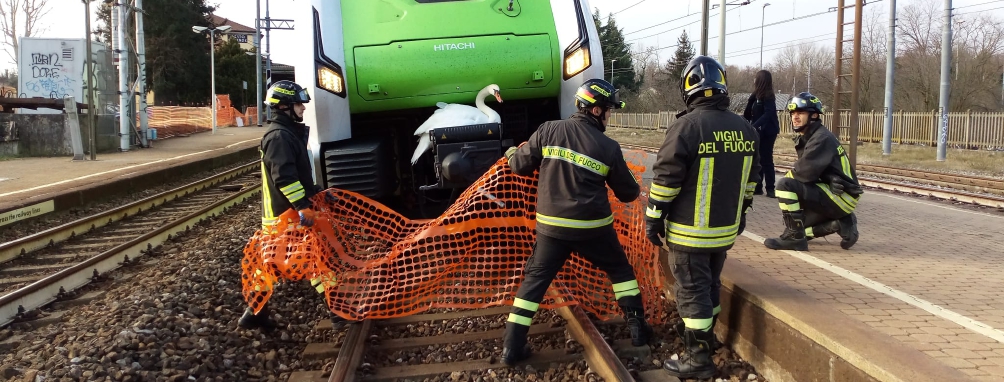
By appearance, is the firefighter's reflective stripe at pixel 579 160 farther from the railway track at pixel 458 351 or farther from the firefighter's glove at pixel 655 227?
the railway track at pixel 458 351

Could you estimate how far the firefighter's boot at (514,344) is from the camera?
418cm

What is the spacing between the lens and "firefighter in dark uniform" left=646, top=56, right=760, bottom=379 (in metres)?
3.98

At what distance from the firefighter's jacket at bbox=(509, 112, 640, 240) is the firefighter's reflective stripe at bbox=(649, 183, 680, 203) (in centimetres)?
23

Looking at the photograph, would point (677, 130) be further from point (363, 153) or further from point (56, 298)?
point (56, 298)

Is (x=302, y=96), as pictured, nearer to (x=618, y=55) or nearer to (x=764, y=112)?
(x=764, y=112)

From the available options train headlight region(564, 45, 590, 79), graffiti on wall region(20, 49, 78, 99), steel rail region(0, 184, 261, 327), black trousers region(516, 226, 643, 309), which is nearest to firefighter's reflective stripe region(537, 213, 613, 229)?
black trousers region(516, 226, 643, 309)

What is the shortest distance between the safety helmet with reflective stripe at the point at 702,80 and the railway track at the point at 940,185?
8330mm

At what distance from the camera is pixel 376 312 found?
4.75 m

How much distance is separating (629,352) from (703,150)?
1.37m

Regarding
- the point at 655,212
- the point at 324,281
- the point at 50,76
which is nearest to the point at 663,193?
the point at 655,212

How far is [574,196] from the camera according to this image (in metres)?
4.13

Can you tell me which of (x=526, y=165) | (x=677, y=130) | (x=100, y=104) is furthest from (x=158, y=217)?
(x=100, y=104)

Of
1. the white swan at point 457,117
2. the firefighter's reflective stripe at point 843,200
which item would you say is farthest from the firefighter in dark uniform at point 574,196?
the firefighter's reflective stripe at point 843,200

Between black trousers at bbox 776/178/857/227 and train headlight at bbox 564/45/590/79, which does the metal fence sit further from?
train headlight at bbox 564/45/590/79
